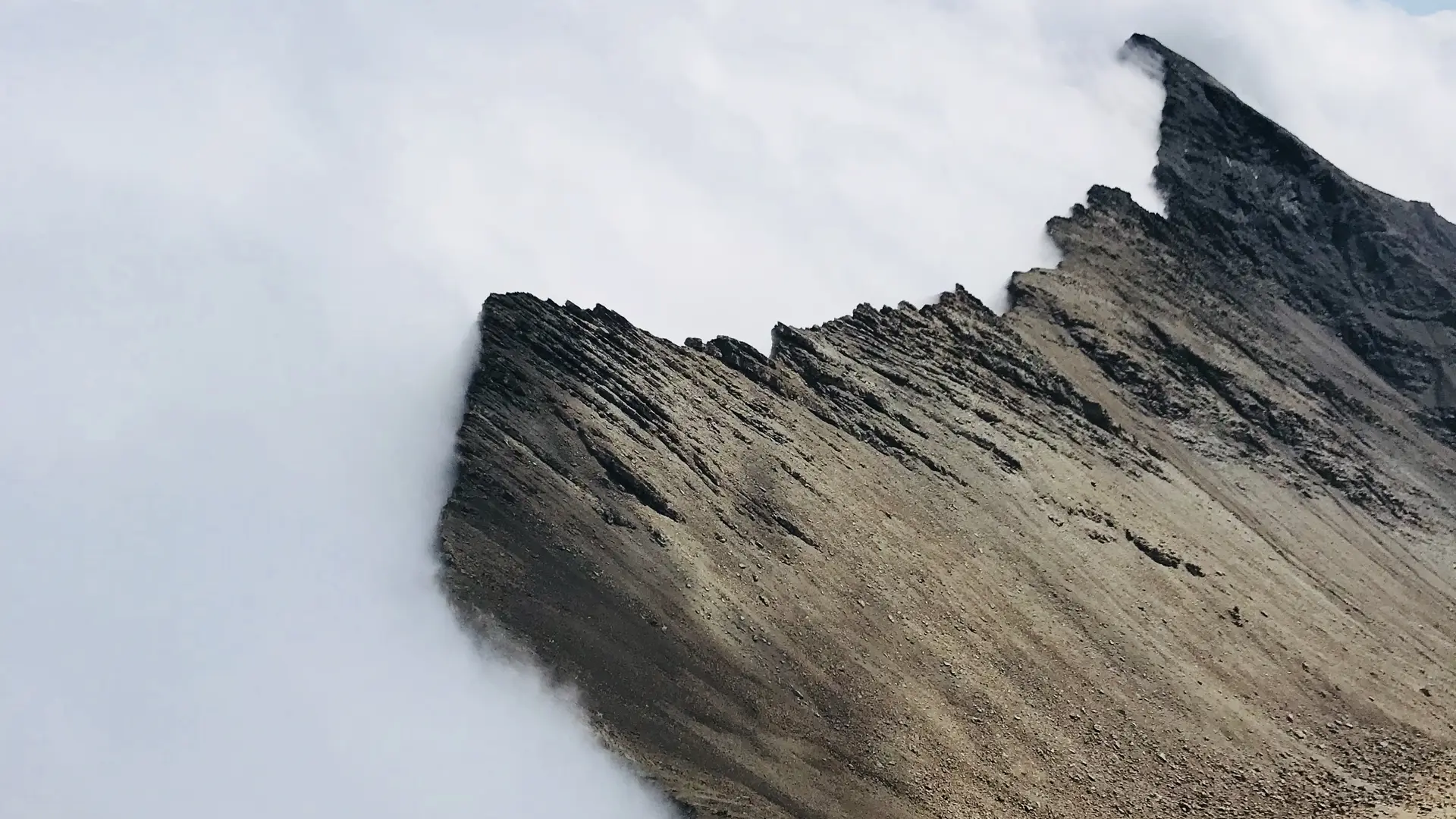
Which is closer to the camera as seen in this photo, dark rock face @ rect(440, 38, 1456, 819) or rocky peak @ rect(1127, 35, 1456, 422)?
dark rock face @ rect(440, 38, 1456, 819)

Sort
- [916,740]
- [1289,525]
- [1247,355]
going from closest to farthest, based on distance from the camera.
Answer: [916,740] < [1289,525] < [1247,355]

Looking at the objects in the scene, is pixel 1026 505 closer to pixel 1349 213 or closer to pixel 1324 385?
pixel 1324 385

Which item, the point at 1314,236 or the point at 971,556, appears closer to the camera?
the point at 971,556

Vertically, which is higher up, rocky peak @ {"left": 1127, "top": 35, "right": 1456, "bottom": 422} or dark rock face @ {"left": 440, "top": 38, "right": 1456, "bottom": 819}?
rocky peak @ {"left": 1127, "top": 35, "right": 1456, "bottom": 422}

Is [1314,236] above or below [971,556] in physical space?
above

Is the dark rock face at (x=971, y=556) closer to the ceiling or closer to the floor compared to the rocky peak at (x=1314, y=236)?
closer to the floor

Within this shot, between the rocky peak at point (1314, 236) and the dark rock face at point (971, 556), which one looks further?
the rocky peak at point (1314, 236)

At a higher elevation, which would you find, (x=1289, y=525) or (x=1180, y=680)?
(x=1289, y=525)

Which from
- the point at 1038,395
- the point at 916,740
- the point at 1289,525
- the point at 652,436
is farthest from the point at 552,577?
the point at 1289,525
